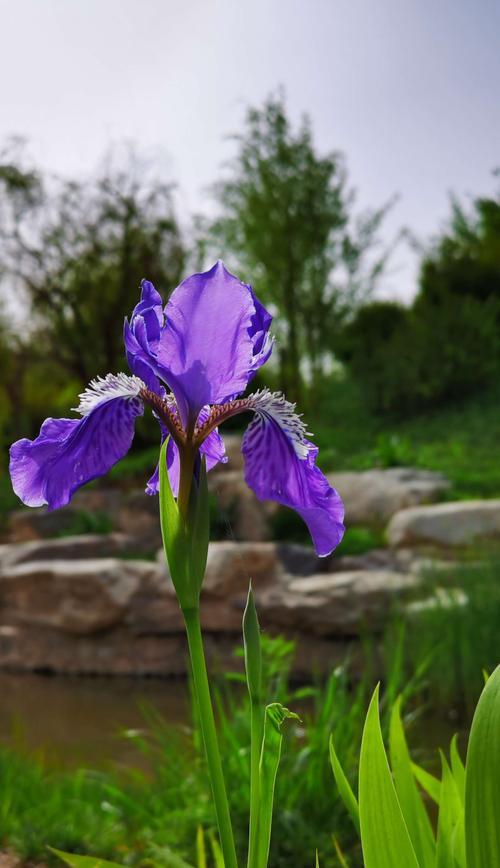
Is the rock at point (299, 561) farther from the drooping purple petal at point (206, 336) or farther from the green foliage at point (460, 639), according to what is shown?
the drooping purple petal at point (206, 336)

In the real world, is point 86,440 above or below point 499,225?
below

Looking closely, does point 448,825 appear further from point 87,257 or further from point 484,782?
point 87,257

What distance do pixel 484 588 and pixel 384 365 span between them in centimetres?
996

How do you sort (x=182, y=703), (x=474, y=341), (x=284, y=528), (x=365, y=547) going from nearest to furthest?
1. (x=182, y=703)
2. (x=365, y=547)
3. (x=284, y=528)
4. (x=474, y=341)

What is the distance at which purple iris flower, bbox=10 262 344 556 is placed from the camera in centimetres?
120

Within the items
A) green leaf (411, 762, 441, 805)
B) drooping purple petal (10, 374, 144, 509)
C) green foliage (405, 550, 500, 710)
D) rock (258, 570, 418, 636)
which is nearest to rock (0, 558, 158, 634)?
rock (258, 570, 418, 636)

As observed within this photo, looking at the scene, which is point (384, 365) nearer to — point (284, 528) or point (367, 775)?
point (284, 528)

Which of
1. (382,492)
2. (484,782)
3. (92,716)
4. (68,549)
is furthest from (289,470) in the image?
(68,549)

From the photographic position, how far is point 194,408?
4.04 ft

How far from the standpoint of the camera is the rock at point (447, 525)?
761 centimetres

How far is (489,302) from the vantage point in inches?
591

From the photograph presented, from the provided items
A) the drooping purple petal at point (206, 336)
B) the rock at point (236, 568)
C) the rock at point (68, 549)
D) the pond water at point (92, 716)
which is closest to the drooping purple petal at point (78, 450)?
the drooping purple petal at point (206, 336)

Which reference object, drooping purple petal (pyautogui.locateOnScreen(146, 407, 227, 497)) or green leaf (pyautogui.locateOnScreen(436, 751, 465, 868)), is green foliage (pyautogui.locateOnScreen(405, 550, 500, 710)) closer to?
green leaf (pyautogui.locateOnScreen(436, 751, 465, 868))

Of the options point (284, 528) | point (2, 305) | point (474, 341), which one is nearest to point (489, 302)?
point (474, 341)
